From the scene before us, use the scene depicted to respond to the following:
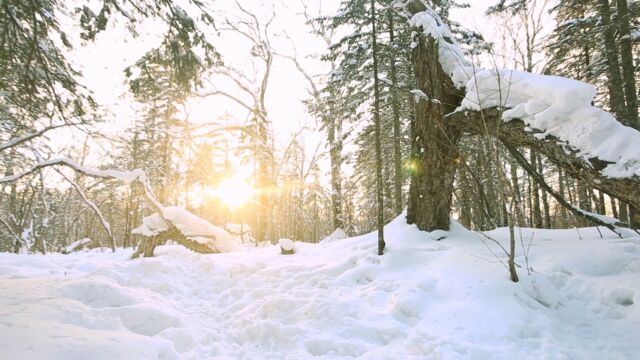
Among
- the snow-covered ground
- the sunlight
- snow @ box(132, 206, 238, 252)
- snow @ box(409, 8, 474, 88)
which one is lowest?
the snow-covered ground

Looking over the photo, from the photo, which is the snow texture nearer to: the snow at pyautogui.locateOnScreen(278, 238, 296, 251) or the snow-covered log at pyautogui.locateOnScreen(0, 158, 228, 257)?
the snow at pyautogui.locateOnScreen(278, 238, 296, 251)

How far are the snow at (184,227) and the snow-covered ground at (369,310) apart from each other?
8.45ft

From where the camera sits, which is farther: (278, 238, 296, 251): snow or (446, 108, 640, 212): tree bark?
(278, 238, 296, 251): snow

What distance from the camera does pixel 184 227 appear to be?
8484mm

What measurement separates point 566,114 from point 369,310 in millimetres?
3628

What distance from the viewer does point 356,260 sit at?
5.80 meters

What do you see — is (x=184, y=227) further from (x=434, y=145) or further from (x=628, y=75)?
(x=628, y=75)

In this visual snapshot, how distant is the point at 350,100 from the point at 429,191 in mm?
5276

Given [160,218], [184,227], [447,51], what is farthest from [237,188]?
[447,51]

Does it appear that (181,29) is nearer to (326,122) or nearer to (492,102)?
(492,102)

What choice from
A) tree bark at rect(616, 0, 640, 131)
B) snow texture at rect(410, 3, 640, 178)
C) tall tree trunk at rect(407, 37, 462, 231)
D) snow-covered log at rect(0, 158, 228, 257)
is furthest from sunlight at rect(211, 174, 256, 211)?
tree bark at rect(616, 0, 640, 131)

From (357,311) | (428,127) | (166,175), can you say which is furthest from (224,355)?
(166,175)

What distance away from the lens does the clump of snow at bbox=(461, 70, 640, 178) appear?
3779 millimetres

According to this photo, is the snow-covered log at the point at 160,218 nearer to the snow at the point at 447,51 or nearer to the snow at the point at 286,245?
the snow at the point at 286,245
